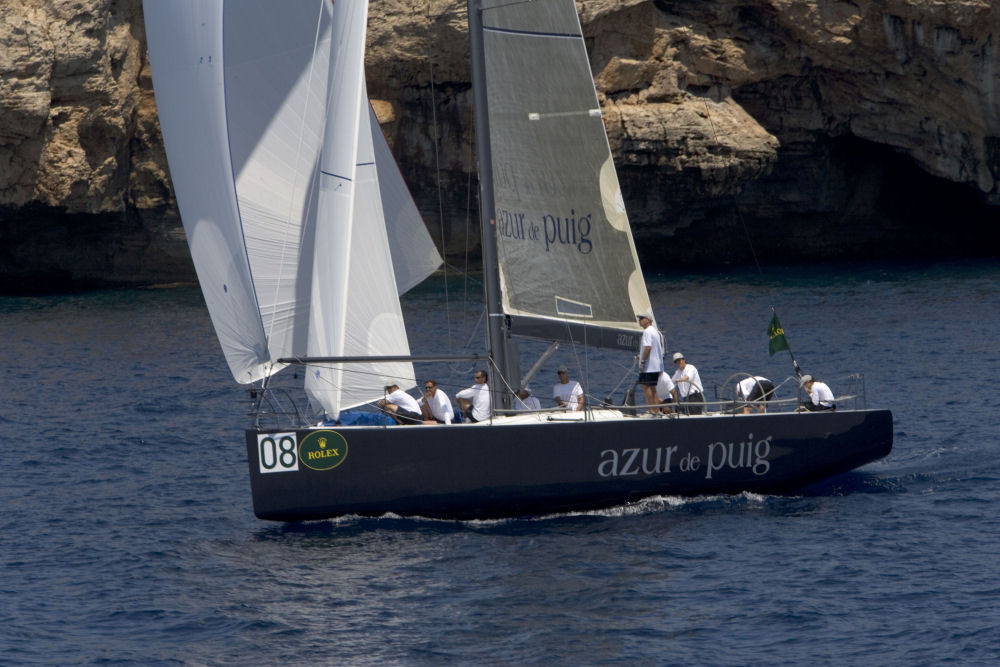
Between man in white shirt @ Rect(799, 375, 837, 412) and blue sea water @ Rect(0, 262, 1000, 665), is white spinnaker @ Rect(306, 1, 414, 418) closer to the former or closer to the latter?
blue sea water @ Rect(0, 262, 1000, 665)

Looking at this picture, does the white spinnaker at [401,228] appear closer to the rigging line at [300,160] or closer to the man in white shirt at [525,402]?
the rigging line at [300,160]

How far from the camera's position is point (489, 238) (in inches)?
597

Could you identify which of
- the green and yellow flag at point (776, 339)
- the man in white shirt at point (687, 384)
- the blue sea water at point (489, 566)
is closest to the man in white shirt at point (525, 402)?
the blue sea water at point (489, 566)

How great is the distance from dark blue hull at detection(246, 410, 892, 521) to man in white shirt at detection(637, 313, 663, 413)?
1.27 m

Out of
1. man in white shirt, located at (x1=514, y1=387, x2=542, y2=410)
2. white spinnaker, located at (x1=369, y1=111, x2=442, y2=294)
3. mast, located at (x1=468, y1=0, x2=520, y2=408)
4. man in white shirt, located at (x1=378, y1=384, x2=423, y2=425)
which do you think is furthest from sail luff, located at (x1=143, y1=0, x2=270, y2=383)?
man in white shirt, located at (x1=514, y1=387, x2=542, y2=410)

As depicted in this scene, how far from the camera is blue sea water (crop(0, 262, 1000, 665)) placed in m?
11.6

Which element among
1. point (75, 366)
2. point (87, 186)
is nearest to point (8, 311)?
point (87, 186)

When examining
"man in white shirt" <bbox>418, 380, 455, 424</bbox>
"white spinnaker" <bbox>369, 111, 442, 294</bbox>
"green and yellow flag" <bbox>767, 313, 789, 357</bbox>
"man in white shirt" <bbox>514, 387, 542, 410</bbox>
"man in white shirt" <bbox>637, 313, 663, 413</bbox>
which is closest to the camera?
"man in white shirt" <bbox>418, 380, 455, 424</bbox>

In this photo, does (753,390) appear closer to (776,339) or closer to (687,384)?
(776,339)

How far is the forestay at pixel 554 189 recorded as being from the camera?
1504cm

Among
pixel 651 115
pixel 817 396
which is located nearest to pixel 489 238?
pixel 817 396

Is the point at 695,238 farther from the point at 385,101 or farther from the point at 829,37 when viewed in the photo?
the point at 385,101

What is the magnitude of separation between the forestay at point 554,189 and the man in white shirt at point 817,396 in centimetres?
218

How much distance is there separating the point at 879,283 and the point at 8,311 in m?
24.0
